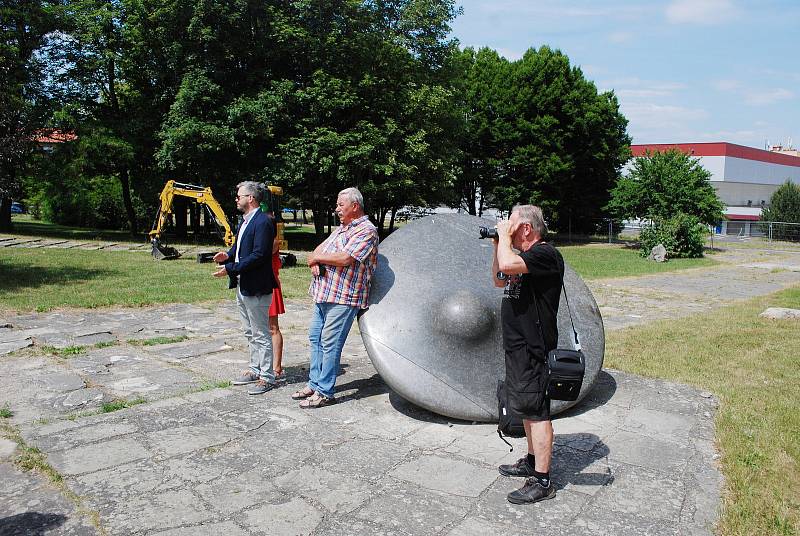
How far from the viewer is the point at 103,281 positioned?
1276 centimetres

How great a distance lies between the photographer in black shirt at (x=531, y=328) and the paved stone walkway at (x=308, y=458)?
28 centimetres

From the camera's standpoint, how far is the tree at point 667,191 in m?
27.6

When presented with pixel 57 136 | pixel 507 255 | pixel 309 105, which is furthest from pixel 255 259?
pixel 57 136

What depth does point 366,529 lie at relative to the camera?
3305 millimetres

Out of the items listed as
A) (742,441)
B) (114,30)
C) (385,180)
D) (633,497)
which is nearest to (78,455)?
(633,497)

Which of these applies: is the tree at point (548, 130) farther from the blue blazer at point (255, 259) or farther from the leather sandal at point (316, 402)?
the leather sandal at point (316, 402)

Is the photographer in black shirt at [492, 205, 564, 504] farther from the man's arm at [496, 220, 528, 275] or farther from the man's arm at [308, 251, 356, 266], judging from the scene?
the man's arm at [308, 251, 356, 266]

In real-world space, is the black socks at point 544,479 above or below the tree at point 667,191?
below

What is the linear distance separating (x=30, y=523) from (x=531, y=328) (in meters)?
2.89

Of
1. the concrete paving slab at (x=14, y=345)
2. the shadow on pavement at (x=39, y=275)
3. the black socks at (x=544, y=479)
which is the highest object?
the shadow on pavement at (x=39, y=275)

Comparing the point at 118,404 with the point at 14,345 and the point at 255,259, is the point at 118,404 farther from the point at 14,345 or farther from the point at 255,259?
the point at 14,345

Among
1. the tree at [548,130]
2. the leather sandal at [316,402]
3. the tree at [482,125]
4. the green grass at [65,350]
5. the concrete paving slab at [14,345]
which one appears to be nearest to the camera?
the leather sandal at [316,402]

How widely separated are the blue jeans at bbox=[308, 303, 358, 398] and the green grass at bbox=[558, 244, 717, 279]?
12.8 m

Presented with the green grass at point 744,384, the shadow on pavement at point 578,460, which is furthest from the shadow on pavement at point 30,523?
the green grass at point 744,384
